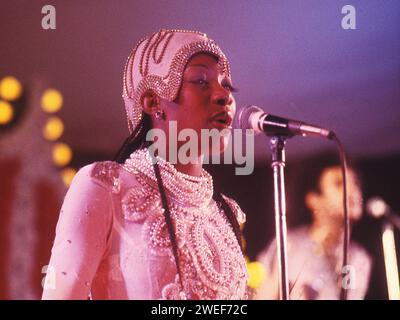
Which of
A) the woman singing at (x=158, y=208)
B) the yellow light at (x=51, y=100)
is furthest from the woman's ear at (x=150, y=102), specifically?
the yellow light at (x=51, y=100)

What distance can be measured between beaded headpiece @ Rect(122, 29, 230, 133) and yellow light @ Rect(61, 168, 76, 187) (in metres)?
0.75

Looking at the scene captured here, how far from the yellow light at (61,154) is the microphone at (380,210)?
1.29 meters

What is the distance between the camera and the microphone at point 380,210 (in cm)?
246

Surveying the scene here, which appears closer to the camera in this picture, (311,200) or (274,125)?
(274,125)

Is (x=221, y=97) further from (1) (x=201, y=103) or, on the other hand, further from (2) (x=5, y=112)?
(2) (x=5, y=112)

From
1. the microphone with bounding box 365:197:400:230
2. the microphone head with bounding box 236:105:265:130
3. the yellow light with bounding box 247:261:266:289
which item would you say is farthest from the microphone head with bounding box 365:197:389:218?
the microphone head with bounding box 236:105:265:130

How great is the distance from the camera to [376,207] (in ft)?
8.38

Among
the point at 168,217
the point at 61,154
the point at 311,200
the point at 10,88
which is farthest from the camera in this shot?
the point at 311,200

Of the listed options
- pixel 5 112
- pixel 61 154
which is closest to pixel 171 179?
pixel 61 154

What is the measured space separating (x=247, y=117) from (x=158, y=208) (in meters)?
0.35

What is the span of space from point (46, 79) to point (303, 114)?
3.49 feet

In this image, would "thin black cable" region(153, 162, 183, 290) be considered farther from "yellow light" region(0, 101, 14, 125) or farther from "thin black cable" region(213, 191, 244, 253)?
"yellow light" region(0, 101, 14, 125)

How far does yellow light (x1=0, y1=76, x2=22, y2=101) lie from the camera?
2.29 metres

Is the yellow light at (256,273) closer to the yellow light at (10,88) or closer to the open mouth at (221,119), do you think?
the open mouth at (221,119)
